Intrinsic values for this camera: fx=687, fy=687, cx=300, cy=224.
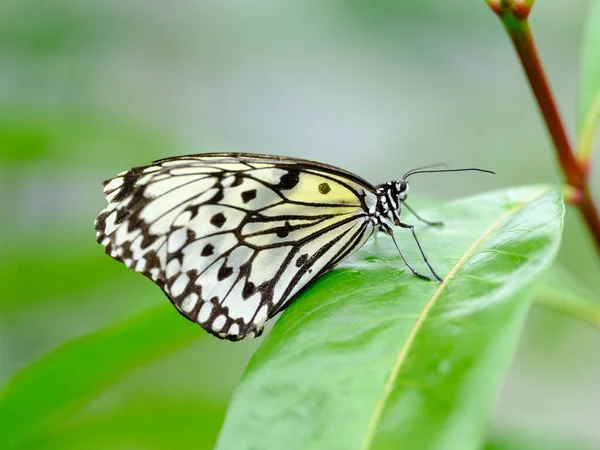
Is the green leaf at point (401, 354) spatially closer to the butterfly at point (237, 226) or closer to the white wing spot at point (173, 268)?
the butterfly at point (237, 226)

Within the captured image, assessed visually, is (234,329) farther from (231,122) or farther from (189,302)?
(231,122)

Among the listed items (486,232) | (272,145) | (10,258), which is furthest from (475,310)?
(272,145)

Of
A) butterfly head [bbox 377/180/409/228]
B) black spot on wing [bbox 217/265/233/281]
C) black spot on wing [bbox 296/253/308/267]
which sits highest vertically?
butterfly head [bbox 377/180/409/228]

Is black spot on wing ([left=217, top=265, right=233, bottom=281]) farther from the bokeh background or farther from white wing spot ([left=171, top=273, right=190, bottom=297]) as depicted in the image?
the bokeh background

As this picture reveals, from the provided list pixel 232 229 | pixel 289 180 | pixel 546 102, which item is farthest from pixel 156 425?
pixel 546 102

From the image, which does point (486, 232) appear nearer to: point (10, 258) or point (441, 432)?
point (441, 432)

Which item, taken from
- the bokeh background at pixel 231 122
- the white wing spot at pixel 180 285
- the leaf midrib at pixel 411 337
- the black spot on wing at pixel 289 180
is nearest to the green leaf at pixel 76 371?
the bokeh background at pixel 231 122

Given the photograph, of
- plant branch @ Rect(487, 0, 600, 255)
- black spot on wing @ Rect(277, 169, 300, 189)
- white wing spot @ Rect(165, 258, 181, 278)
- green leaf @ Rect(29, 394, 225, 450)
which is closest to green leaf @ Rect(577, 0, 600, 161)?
plant branch @ Rect(487, 0, 600, 255)

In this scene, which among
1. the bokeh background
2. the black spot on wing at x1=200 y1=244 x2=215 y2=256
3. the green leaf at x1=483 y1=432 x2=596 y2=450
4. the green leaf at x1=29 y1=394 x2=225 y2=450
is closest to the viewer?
the black spot on wing at x1=200 y1=244 x2=215 y2=256
